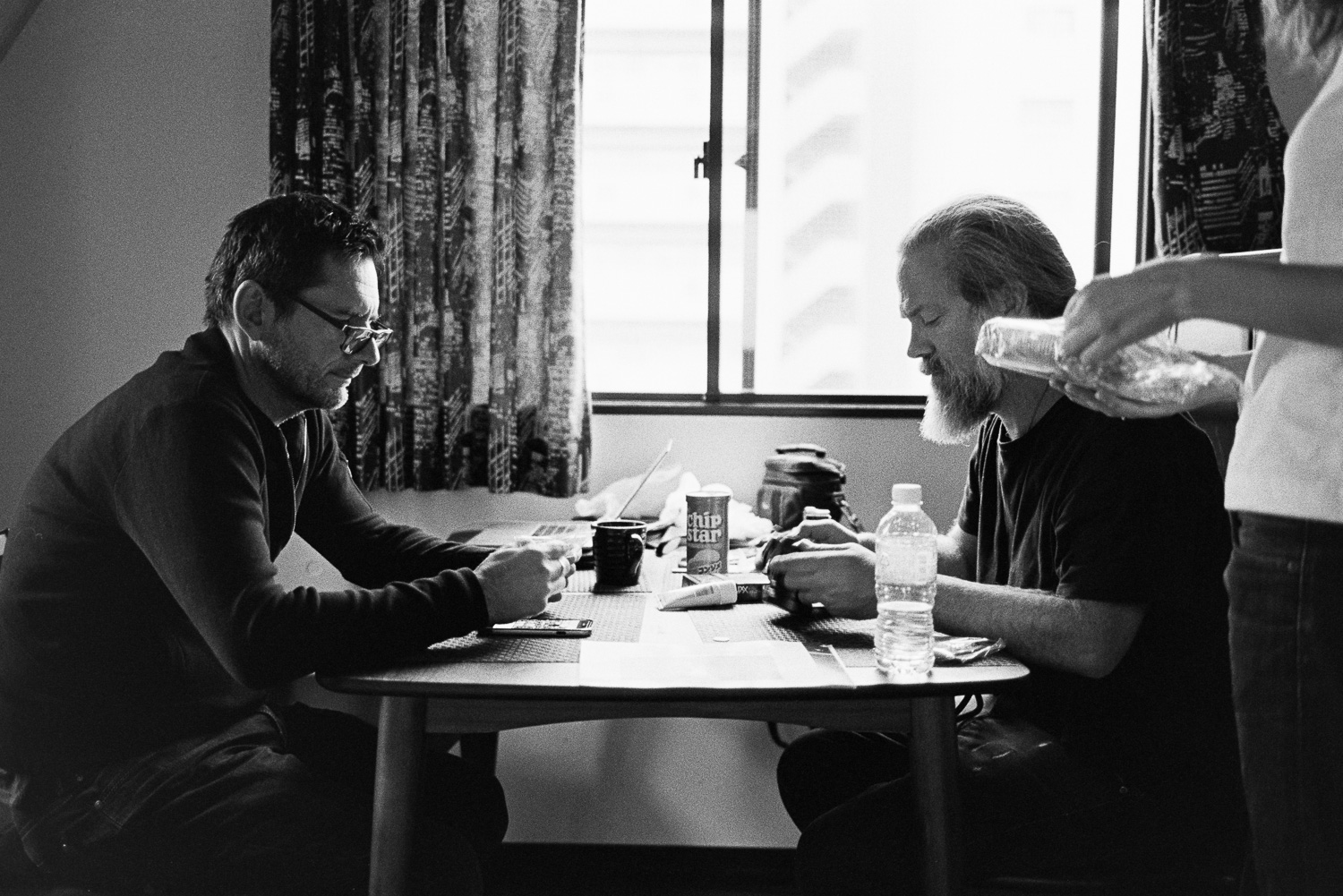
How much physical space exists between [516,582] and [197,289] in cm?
179

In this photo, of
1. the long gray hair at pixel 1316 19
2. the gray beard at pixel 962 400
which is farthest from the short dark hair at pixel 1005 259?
the long gray hair at pixel 1316 19

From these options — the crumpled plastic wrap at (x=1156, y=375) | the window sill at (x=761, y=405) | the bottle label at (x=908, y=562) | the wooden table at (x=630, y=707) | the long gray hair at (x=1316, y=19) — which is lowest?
the wooden table at (x=630, y=707)

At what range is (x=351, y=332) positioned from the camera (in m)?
1.76

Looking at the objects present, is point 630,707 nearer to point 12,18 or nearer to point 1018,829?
point 1018,829

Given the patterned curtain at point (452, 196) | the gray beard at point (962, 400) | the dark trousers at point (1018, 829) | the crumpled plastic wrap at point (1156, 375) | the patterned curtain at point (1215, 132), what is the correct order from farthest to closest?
the patterned curtain at point (452, 196), the patterned curtain at point (1215, 132), the gray beard at point (962, 400), the dark trousers at point (1018, 829), the crumpled plastic wrap at point (1156, 375)

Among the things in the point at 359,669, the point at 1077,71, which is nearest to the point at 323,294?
the point at 359,669

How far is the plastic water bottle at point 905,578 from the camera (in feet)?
4.87

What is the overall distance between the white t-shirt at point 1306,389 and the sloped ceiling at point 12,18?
2.87 m

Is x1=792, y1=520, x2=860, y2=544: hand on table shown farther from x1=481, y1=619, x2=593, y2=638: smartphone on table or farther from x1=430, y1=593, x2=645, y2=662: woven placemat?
x1=481, y1=619, x2=593, y2=638: smartphone on table

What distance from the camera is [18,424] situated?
2961 millimetres

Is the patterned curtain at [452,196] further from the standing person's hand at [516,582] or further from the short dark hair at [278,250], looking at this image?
the standing person's hand at [516,582]

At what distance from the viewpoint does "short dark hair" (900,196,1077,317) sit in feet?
6.23

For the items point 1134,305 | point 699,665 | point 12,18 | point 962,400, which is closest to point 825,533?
point 962,400

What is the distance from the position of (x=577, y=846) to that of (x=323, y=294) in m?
1.67
